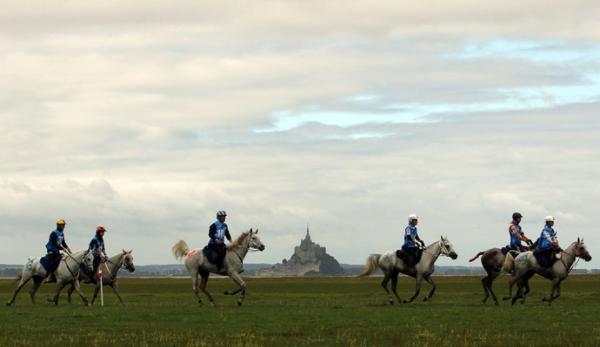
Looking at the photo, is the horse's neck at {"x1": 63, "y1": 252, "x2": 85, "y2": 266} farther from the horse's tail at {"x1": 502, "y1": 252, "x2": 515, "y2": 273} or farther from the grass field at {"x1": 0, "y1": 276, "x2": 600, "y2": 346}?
the horse's tail at {"x1": 502, "y1": 252, "x2": 515, "y2": 273}

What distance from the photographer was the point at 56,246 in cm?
3534

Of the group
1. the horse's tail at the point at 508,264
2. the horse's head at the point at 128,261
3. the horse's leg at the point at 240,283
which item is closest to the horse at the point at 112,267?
the horse's head at the point at 128,261

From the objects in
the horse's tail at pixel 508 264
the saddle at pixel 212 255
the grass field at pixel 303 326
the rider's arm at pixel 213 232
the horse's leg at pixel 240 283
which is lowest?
the grass field at pixel 303 326

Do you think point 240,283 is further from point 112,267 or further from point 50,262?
point 50,262

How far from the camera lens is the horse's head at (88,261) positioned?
3550 cm

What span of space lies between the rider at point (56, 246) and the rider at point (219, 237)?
15.8 ft

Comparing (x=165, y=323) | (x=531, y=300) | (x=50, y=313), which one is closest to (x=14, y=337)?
(x=165, y=323)

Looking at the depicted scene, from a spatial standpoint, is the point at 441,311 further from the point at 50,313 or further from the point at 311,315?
the point at 50,313

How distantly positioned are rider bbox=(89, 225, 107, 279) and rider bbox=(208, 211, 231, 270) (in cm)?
380

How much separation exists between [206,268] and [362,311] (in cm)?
602

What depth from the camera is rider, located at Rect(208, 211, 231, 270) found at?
3378cm

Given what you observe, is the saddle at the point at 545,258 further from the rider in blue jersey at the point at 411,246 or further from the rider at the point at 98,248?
the rider at the point at 98,248

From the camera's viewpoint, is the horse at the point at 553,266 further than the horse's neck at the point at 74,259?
No

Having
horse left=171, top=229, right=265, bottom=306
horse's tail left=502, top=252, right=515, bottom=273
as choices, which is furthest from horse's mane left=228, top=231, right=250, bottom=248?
horse's tail left=502, top=252, right=515, bottom=273
